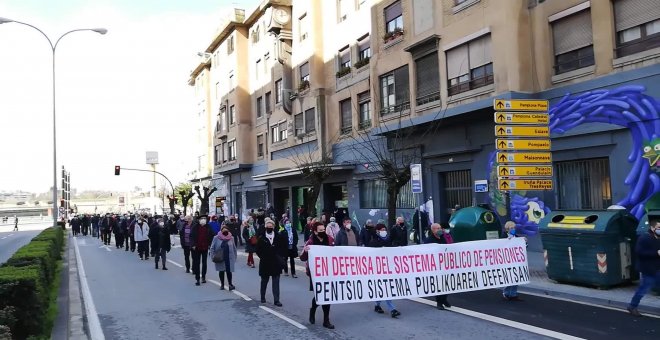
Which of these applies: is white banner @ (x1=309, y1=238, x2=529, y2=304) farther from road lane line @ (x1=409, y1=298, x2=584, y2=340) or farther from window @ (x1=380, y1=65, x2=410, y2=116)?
window @ (x1=380, y1=65, x2=410, y2=116)

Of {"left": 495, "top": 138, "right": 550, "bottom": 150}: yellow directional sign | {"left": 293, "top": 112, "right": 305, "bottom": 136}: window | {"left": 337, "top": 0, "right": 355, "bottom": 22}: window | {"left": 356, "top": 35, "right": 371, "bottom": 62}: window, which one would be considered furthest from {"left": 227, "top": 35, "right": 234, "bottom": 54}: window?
{"left": 495, "top": 138, "right": 550, "bottom": 150}: yellow directional sign

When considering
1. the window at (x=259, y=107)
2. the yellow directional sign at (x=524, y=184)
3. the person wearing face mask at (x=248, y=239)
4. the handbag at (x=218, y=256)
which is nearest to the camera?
the handbag at (x=218, y=256)

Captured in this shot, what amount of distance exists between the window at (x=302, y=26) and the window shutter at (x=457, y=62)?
44.2 ft

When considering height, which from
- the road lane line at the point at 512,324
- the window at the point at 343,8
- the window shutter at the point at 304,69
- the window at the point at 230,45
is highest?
Result: the window at the point at 230,45

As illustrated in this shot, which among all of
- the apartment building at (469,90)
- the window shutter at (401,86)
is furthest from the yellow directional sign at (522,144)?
the window shutter at (401,86)

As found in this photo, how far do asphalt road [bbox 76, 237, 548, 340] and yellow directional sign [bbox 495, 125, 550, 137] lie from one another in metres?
5.59

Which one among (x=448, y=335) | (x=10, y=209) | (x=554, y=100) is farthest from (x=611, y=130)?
(x=10, y=209)

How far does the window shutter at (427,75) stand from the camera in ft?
66.8

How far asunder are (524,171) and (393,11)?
11.5 m

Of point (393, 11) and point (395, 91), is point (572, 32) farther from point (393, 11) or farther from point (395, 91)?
point (393, 11)

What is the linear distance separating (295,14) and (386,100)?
1178 cm

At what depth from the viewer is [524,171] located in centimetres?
1385

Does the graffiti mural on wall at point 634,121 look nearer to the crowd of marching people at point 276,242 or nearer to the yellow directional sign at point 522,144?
the yellow directional sign at point 522,144

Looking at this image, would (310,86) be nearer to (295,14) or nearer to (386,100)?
(295,14)
